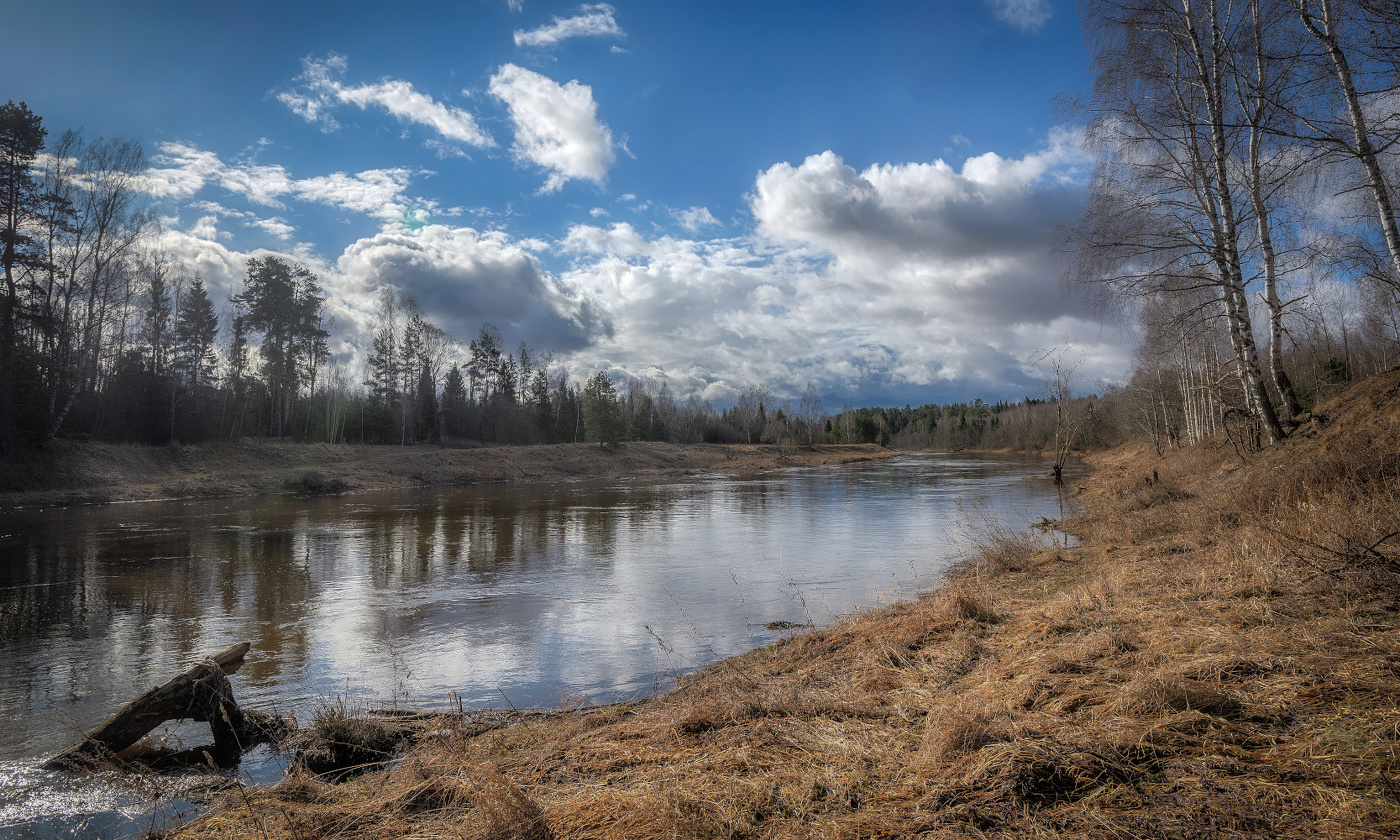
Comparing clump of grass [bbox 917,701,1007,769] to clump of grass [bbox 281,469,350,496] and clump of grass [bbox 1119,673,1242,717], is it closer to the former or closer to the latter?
clump of grass [bbox 1119,673,1242,717]

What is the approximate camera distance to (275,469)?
40781mm

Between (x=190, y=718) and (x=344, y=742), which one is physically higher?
(x=344, y=742)

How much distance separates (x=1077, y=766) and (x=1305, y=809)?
2.99ft

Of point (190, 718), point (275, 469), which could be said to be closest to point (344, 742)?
point (190, 718)

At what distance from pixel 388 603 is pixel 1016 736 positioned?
38.1ft

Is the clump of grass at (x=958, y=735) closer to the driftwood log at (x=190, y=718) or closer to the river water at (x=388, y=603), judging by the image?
the river water at (x=388, y=603)

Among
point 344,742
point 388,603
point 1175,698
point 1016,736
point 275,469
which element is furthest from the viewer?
point 275,469

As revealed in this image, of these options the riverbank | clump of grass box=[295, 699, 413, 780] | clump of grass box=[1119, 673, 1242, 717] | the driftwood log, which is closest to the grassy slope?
clump of grass box=[1119, 673, 1242, 717]

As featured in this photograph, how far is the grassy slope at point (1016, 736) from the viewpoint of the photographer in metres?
3.21

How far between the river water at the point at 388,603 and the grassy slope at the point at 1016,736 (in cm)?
205

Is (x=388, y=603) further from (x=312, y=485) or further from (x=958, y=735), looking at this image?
(x=312, y=485)

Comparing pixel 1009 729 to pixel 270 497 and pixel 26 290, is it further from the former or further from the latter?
pixel 26 290

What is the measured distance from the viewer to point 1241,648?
15.5 ft

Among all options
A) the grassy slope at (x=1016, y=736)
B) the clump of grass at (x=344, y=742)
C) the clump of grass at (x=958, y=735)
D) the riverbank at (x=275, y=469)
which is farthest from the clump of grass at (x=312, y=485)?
the clump of grass at (x=958, y=735)
